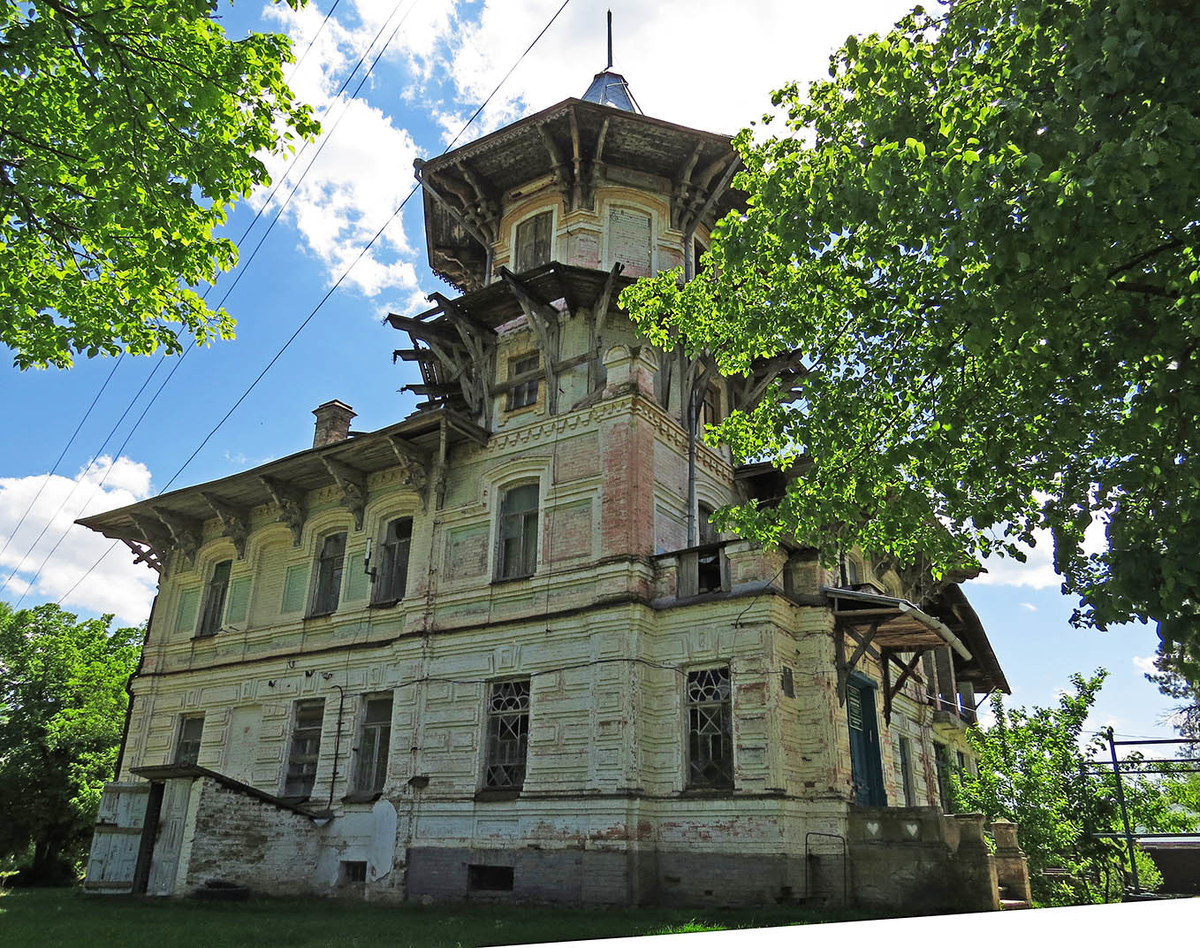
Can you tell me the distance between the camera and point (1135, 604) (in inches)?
253

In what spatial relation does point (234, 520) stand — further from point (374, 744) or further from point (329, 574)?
point (374, 744)

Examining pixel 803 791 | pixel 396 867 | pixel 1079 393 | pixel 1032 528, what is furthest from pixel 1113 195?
pixel 396 867

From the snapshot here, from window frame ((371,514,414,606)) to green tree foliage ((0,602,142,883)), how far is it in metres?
12.4

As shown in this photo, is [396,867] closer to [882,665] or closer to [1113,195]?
[882,665]

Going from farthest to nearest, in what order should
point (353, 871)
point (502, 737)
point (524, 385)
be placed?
point (524, 385)
point (353, 871)
point (502, 737)

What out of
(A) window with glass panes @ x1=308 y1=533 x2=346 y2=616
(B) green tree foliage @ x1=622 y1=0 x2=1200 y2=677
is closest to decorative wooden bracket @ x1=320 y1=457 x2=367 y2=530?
(A) window with glass panes @ x1=308 y1=533 x2=346 y2=616

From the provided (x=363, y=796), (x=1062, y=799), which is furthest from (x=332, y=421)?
(x=1062, y=799)

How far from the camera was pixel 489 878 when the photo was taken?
14594 mm

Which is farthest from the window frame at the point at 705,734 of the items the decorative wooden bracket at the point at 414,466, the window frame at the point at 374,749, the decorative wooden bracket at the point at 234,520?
the decorative wooden bracket at the point at 234,520

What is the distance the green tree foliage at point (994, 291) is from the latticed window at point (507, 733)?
620 centimetres

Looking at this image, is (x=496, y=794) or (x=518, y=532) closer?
(x=496, y=794)

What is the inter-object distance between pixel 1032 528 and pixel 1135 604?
3.91 meters

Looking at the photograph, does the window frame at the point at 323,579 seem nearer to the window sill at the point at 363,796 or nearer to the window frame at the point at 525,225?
the window sill at the point at 363,796

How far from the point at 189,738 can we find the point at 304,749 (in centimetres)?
442
